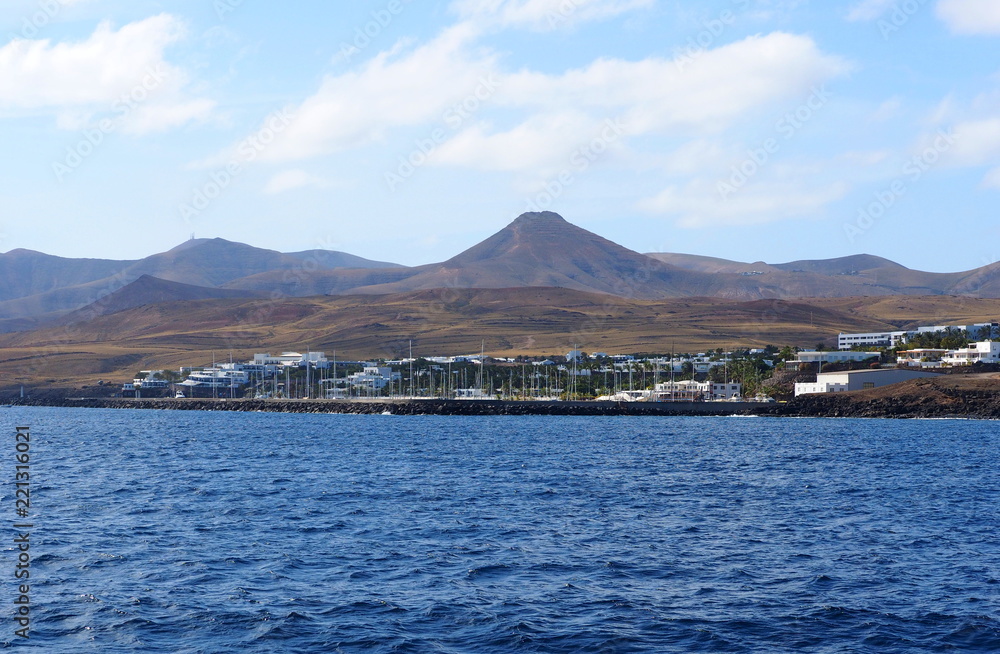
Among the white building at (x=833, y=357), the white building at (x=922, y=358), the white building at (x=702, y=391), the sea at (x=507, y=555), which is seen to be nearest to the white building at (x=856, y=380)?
the white building at (x=922, y=358)

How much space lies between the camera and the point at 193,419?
143 meters

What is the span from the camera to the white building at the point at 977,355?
491 ft

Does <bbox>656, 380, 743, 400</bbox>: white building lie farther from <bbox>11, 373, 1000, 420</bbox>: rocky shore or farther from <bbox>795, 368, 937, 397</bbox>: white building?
<bbox>795, 368, 937, 397</bbox>: white building

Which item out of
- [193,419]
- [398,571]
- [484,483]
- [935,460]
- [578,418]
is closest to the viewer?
[398,571]

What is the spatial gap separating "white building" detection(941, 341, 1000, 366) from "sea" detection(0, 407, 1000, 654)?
307ft

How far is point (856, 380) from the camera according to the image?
140500 mm

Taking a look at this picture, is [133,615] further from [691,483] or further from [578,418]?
[578,418]

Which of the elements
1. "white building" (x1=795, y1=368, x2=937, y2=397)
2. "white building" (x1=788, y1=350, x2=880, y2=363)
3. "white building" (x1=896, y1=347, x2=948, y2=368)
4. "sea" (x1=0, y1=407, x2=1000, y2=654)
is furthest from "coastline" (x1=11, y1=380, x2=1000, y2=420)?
"sea" (x1=0, y1=407, x2=1000, y2=654)

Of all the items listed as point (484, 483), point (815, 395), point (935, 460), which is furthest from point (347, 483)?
point (815, 395)

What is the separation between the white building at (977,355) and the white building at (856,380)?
11086mm

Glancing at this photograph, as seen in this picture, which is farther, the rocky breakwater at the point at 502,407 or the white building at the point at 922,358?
the white building at the point at 922,358

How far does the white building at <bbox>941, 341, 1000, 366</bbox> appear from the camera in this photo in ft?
491

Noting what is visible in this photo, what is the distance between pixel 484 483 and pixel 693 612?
27.4 metres

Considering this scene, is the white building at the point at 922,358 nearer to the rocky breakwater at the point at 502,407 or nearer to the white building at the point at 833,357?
the white building at the point at 833,357
